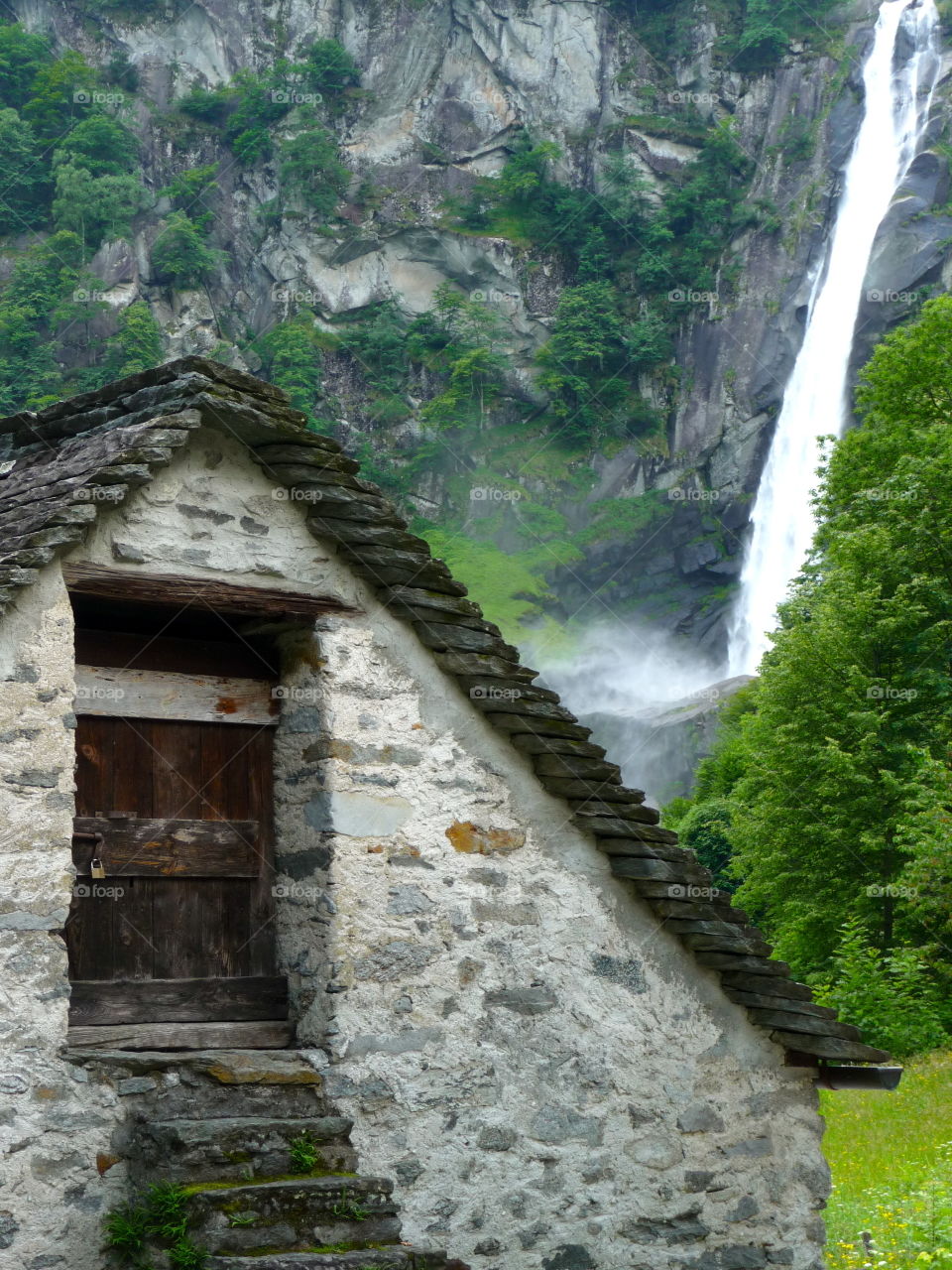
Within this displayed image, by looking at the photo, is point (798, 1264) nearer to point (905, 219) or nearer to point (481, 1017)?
point (481, 1017)

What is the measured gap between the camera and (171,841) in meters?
5.62

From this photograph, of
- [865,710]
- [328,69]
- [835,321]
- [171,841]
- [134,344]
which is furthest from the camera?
[328,69]

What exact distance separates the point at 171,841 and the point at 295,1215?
5.28 feet

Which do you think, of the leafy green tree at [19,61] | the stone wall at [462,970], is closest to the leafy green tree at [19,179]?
the leafy green tree at [19,61]

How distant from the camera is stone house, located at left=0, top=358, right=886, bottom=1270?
16.3 feet

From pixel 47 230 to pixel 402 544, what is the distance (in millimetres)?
58428

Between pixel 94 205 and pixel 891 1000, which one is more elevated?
pixel 94 205

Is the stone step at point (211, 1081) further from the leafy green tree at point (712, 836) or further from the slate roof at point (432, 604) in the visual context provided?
the leafy green tree at point (712, 836)

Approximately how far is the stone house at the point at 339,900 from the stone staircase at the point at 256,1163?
16mm

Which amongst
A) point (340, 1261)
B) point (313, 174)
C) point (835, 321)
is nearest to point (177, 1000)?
point (340, 1261)

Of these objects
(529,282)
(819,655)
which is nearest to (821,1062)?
(819,655)

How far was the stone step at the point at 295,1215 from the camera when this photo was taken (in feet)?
14.7

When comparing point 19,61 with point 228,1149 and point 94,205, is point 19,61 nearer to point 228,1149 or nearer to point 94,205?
point 94,205

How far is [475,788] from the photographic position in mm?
5934
